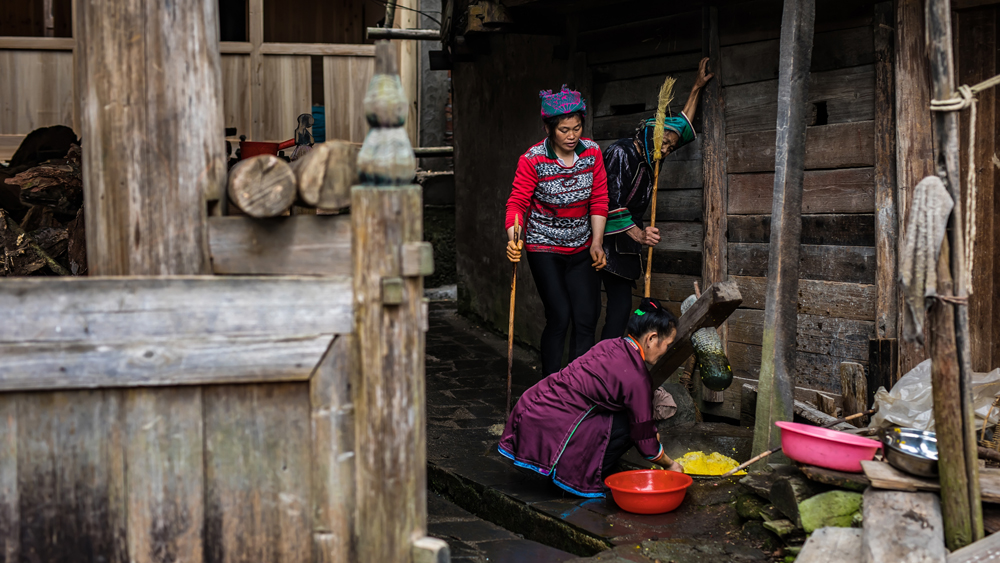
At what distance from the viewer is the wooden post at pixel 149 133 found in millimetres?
2549

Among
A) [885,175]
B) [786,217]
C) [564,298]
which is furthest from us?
[564,298]

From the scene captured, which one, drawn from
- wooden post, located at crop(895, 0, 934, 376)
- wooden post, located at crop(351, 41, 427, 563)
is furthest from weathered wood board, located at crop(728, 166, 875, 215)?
wooden post, located at crop(351, 41, 427, 563)

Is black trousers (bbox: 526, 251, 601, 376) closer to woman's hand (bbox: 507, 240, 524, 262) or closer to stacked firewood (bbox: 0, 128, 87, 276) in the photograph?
woman's hand (bbox: 507, 240, 524, 262)

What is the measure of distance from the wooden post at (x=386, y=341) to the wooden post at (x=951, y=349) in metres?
1.87

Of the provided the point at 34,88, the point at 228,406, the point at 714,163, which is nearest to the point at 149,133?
the point at 228,406

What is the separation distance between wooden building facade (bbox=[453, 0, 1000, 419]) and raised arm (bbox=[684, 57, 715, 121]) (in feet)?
0.21

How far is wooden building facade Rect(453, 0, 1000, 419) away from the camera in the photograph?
471 centimetres

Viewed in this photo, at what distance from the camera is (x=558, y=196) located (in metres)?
5.45

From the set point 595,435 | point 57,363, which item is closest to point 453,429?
point 595,435

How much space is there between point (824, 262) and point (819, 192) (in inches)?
16.9

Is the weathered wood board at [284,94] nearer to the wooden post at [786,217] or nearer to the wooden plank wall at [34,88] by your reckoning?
the wooden plank wall at [34,88]

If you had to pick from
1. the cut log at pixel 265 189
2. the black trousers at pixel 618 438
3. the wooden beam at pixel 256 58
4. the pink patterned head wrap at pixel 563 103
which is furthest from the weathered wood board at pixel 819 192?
the wooden beam at pixel 256 58

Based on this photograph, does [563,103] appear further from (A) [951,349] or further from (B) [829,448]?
(A) [951,349]

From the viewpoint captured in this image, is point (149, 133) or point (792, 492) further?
point (792, 492)
